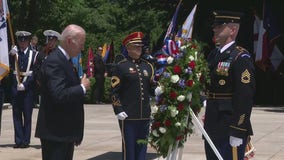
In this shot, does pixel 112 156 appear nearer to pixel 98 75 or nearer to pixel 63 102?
pixel 63 102

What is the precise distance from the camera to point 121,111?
26.2ft

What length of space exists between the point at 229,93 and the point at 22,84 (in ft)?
20.7

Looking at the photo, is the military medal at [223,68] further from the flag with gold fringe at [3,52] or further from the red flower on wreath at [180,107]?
the flag with gold fringe at [3,52]

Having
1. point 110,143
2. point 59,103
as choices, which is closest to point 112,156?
point 110,143

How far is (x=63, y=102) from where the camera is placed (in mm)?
5906

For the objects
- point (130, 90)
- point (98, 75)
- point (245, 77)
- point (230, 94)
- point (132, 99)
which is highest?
point (245, 77)

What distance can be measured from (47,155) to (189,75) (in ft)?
5.89

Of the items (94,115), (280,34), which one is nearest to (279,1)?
(280,34)

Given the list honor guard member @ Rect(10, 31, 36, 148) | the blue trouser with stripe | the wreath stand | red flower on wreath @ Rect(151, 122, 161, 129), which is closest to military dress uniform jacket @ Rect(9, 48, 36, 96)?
honor guard member @ Rect(10, 31, 36, 148)

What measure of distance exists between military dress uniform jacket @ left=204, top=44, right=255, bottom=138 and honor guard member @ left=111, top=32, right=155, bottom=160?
1.38 meters

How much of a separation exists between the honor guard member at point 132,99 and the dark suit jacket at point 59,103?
1.91m

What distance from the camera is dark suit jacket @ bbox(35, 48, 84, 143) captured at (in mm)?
5941

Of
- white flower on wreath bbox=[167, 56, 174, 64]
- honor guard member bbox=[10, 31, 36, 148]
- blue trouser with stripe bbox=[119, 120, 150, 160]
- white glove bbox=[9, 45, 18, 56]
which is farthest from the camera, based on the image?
honor guard member bbox=[10, 31, 36, 148]

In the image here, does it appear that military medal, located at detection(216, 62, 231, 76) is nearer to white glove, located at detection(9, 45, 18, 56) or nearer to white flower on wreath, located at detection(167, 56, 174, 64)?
white flower on wreath, located at detection(167, 56, 174, 64)
